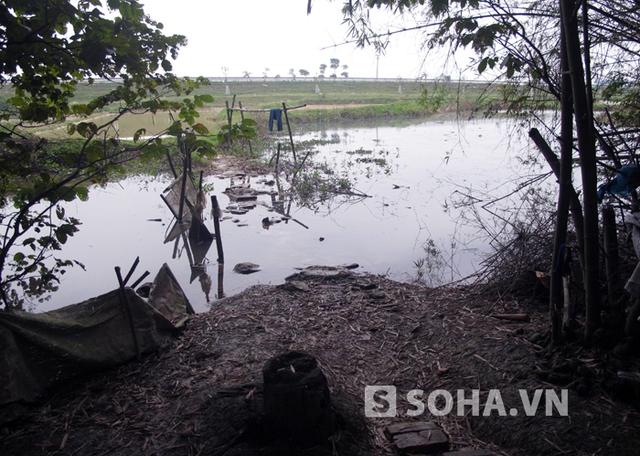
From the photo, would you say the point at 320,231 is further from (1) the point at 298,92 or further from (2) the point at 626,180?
(1) the point at 298,92

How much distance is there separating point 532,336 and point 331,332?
1.73 metres

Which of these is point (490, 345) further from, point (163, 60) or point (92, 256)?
point (92, 256)

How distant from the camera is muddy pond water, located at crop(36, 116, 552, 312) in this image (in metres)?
6.47

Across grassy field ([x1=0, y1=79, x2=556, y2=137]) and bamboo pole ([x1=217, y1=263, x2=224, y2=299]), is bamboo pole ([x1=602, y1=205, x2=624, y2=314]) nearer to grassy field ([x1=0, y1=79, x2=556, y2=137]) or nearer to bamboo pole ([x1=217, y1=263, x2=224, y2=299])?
bamboo pole ([x1=217, y1=263, x2=224, y2=299])

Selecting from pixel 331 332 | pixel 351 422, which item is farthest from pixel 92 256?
pixel 351 422

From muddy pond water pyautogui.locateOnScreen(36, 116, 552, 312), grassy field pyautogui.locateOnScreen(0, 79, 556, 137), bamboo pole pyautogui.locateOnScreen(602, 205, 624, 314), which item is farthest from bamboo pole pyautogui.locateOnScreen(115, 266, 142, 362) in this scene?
grassy field pyautogui.locateOnScreen(0, 79, 556, 137)

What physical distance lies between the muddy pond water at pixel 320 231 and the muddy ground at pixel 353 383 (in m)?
1.51

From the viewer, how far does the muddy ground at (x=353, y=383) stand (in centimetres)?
242

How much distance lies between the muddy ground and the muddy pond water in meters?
1.51

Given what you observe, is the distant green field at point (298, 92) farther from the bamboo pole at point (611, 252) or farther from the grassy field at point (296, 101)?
the bamboo pole at point (611, 252)

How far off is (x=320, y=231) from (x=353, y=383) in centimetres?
532

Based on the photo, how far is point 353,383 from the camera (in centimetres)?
324

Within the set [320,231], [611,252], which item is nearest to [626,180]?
[611,252]

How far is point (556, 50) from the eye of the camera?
3.60 m
